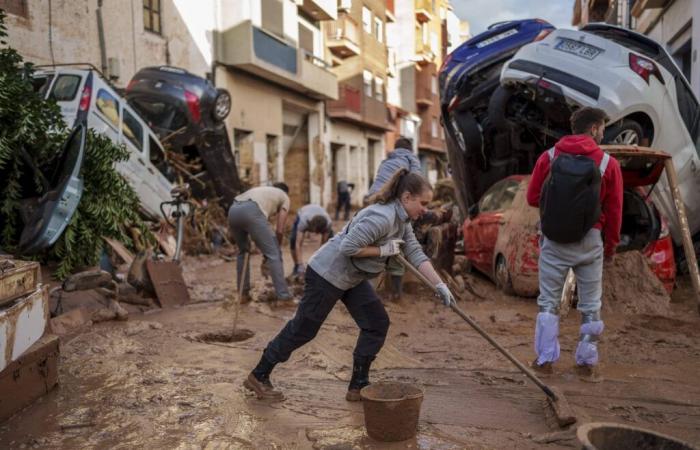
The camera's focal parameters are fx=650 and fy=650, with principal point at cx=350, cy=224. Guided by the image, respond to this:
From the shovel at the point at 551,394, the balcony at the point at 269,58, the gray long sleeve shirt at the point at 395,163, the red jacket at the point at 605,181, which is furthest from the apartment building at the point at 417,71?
the shovel at the point at 551,394

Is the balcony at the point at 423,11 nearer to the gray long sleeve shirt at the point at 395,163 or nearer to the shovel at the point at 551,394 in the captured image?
the gray long sleeve shirt at the point at 395,163

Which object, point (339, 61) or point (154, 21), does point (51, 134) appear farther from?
point (339, 61)

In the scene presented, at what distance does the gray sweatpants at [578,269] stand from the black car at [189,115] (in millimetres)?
9078

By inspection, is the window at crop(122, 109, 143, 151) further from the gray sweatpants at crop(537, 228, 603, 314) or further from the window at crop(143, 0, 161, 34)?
the gray sweatpants at crop(537, 228, 603, 314)

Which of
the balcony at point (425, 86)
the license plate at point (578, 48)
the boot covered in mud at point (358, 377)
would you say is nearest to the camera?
the boot covered in mud at point (358, 377)

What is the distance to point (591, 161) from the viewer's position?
4188 millimetres

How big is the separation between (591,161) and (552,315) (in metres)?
1.06

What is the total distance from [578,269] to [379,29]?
1236 inches

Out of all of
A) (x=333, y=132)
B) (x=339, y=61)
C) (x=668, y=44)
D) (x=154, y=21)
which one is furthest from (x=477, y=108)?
(x=339, y=61)

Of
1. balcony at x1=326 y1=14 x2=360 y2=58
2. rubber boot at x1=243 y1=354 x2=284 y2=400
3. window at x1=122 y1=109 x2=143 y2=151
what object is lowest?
rubber boot at x1=243 y1=354 x2=284 y2=400

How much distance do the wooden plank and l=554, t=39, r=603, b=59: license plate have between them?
6062 millimetres

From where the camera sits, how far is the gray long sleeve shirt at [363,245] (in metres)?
3.74

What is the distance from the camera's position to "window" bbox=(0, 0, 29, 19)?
10992 mm

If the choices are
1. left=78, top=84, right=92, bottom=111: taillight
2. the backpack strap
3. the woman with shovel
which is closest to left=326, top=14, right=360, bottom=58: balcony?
left=78, top=84, right=92, bottom=111: taillight
